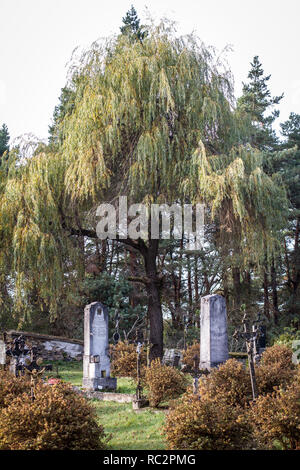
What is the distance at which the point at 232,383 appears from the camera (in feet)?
25.5

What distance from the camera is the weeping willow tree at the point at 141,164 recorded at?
38.1ft

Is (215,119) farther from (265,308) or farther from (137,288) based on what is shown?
(265,308)

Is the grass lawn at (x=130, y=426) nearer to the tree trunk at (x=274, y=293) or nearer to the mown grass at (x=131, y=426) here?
the mown grass at (x=131, y=426)

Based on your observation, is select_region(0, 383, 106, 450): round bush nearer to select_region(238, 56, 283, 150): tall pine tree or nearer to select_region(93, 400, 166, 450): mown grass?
select_region(93, 400, 166, 450): mown grass

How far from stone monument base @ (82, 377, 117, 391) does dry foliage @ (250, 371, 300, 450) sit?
19.5 feet

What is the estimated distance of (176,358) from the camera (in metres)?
14.6

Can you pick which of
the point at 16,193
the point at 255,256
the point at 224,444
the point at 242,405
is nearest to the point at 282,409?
the point at 224,444

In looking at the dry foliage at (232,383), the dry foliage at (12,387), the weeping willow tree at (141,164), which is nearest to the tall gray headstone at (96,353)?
the weeping willow tree at (141,164)

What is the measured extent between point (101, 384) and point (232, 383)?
4647mm

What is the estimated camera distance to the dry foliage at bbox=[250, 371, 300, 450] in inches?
222

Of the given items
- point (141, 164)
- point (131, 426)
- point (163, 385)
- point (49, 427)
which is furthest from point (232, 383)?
point (141, 164)

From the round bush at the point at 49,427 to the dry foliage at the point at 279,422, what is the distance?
6.61ft
